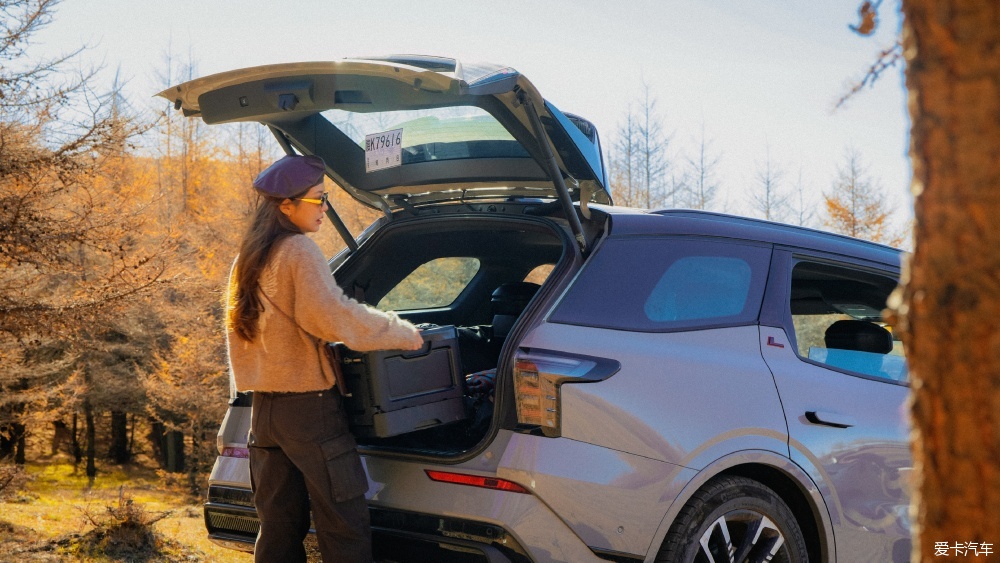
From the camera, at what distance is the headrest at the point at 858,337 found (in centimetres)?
405

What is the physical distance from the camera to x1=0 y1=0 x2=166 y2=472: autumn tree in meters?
8.91

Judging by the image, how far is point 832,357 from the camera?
3.89 meters

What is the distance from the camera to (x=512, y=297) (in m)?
4.69

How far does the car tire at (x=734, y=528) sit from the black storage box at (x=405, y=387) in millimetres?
949

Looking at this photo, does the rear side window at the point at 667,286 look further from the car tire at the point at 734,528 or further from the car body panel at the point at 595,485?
the car tire at the point at 734,528

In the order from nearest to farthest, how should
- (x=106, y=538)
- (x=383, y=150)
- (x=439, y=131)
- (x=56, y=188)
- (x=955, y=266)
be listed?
1. (x=955, y=266)
2. (x=439, y=131)
3. (x=383, y=150)
4. (x=106, y=538)
5. (x=56, y=188)

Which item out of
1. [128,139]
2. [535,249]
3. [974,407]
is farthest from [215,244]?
[974,407]

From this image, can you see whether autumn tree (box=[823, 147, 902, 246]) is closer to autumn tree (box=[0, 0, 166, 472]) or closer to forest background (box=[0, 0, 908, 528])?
forest background (box=[0, 0, 908, 528])

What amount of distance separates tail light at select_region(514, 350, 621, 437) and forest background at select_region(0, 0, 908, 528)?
5093 millimetres

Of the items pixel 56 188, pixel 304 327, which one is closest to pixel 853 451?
pixel 304 327

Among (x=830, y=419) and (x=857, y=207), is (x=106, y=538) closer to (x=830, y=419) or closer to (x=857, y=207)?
(x=830, y=419)

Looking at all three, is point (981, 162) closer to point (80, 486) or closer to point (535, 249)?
point (535, 249)

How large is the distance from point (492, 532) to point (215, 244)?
1230 inches

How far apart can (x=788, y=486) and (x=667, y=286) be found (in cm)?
95
